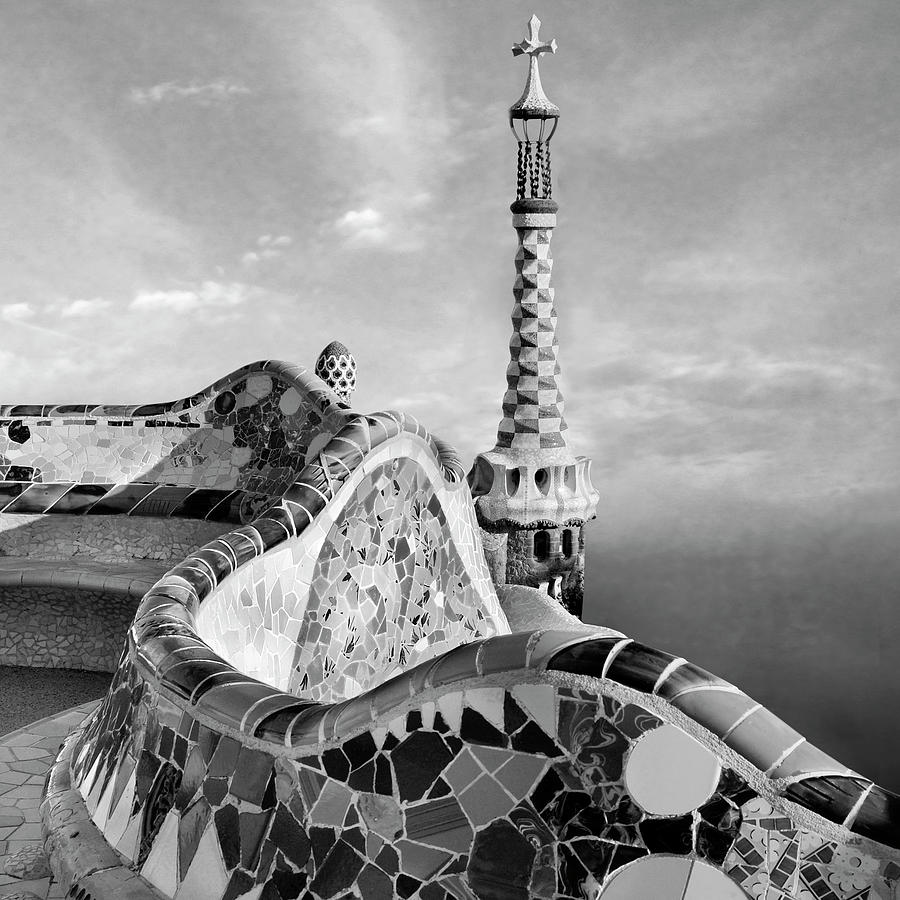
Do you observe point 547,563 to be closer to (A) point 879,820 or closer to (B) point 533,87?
(B) point 533,87

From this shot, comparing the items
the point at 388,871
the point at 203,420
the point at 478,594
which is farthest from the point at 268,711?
the point at 203,420

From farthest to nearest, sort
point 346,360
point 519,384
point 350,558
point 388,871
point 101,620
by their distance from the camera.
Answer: point 519,384 → point 346,360 → point 101,620 → point 350,558 → point 388,871

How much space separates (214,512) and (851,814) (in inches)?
161

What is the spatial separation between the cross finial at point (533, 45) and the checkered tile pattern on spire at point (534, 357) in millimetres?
1587

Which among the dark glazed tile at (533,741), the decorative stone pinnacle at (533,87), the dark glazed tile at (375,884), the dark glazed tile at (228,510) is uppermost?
the decorative stone pinnacle at (533,87)

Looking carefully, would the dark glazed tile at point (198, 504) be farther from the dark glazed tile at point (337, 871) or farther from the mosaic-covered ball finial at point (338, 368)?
the dark glazed tile at point (337, 871)

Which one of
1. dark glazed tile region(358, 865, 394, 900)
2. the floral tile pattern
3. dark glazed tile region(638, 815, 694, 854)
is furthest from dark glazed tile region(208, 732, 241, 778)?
dark glazed tile region(638, 815, 694, 854)

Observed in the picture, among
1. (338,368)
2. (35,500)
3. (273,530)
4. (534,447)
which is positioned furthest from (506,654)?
(534,447)

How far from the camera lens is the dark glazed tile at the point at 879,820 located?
1675 millimetres

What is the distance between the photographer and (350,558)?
377 cm

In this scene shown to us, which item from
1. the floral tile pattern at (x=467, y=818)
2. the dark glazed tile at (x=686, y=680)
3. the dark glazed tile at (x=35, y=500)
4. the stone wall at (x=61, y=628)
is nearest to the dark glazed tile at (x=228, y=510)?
the stone wall at (x=61, y=628)

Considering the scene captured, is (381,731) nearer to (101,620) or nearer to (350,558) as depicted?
(350,558)

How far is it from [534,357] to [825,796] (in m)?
8.16

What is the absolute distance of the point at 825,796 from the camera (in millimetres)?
1701
